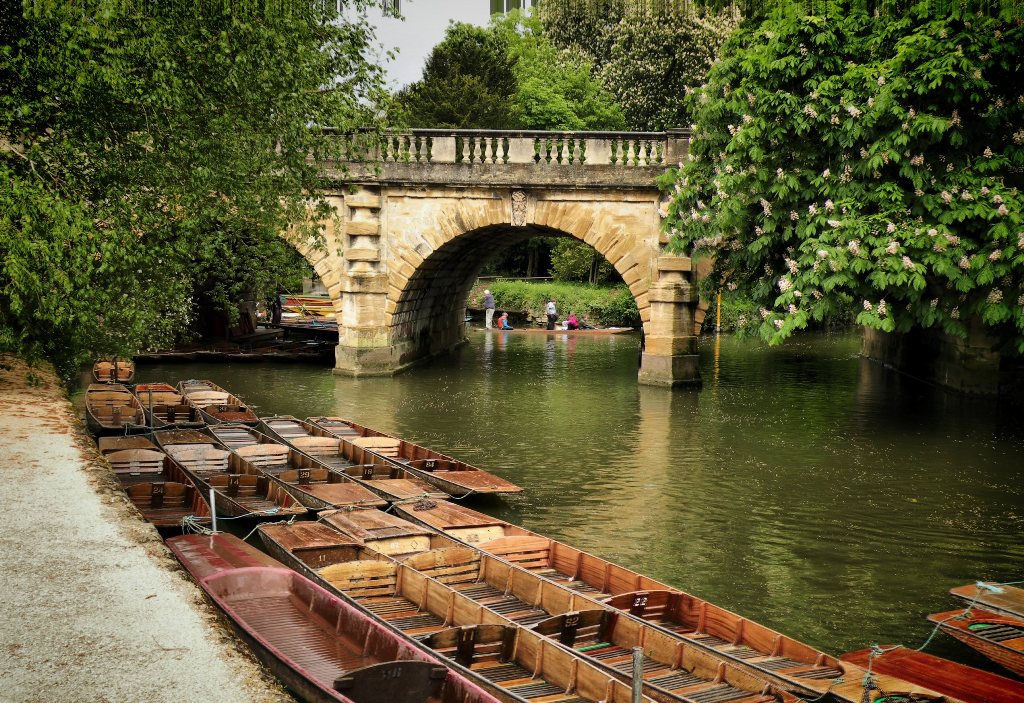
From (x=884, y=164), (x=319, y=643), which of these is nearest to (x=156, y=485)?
(x=319, y=643)

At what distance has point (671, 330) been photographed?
19734 mm

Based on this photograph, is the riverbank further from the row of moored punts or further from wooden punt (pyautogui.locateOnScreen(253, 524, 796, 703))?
wooden punt (pyautogui.locateOnScreen(253, 524, 796, 703))

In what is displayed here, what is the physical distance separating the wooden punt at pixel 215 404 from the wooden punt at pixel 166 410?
0.34 ft

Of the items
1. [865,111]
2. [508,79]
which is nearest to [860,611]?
[865,111]

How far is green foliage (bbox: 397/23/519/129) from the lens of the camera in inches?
1547

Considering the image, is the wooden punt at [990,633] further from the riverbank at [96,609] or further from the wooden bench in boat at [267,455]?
the wooden bench in boat at [267,455]

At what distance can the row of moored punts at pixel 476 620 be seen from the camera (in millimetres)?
6289

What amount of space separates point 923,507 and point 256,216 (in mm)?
7890

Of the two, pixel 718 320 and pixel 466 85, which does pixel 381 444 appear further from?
pixel 466 85

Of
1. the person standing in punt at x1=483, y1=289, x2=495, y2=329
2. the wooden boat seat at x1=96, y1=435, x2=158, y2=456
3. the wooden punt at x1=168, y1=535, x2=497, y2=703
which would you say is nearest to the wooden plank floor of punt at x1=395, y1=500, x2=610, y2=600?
the wooden punt at x1=168, y1=535, x2=497, y2=703

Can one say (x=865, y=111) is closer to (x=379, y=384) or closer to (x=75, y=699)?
(x=379, y=384)

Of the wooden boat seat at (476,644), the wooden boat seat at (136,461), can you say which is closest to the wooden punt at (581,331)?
the wooden boat seat at (136,461)

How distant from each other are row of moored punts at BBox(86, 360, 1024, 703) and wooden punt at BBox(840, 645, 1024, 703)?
1cm

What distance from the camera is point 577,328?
33844 millimetres
